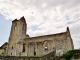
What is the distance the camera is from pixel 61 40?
26.8 meters

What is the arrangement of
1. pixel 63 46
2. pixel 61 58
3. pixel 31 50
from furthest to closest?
1. pixel 31 50
2. pixel 63 46
3. pixel 61 58

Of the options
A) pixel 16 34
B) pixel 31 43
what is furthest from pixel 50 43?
pixel 16 34

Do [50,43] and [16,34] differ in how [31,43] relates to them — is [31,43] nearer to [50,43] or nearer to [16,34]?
[50,43]

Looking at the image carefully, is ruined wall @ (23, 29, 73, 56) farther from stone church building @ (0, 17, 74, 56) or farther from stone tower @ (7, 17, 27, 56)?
stone tower @ (7, 17, 27, 56)

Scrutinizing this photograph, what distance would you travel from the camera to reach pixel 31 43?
31.0 metres

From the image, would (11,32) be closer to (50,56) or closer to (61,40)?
(61,40)

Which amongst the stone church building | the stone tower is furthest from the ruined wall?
the stone tower

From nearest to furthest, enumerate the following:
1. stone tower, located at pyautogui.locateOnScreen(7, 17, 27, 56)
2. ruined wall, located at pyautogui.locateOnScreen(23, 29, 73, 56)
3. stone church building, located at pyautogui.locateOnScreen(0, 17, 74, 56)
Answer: ruined wall, located at pyautogui.locateOnScreen(23, 29, 73, 56) < stone church building, located at pyautogui.locateOnScreen(0, 17, 74, 56) < stone tower, located at pyautogui.locateOnScreen(7, 17, 27, 56)

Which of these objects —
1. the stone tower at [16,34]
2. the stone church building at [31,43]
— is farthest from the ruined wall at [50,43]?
the stone tower at [16,34]

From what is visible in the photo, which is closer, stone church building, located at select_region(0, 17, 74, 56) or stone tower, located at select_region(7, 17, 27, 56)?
stone church building, located at select_region(0, 17, 74, 56)

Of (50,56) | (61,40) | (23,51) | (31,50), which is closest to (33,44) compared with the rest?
(31,50)

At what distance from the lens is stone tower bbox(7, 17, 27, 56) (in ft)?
107

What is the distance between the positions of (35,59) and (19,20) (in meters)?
20.7

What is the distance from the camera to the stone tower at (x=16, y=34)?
3268 cm
